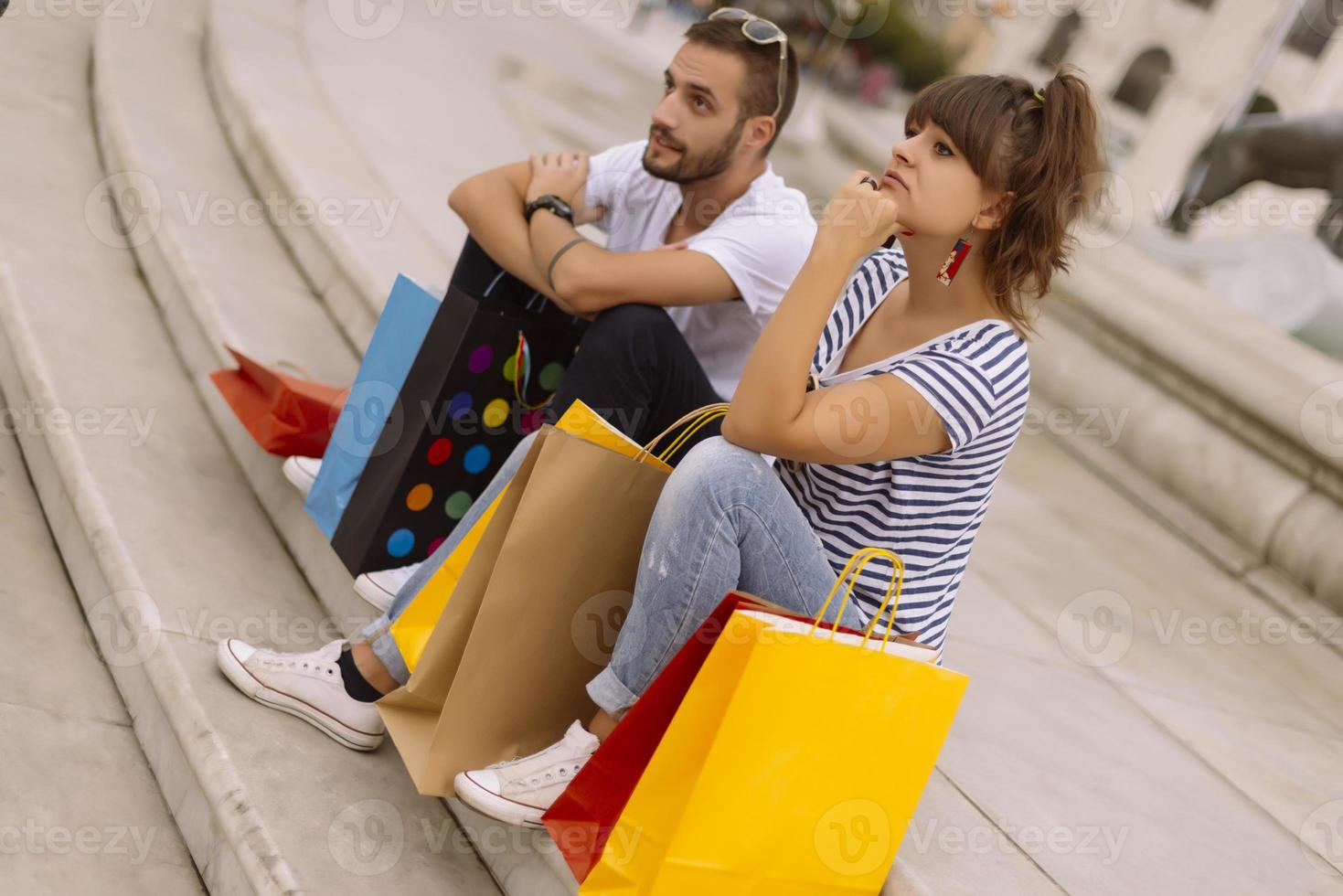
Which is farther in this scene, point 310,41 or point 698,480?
point 310,41

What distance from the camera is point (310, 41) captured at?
17.6ft

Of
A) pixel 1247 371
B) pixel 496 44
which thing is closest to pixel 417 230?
pixel 1247 371

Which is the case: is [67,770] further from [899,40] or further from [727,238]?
[899,40]

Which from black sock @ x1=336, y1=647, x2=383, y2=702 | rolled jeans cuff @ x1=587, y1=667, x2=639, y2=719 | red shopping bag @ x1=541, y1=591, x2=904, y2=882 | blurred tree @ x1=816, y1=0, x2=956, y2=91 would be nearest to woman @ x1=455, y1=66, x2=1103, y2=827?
rolled jeans cuff @ x1=587, y1=667, x2=639, y2=719

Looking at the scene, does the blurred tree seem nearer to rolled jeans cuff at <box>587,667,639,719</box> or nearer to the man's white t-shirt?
the man's white t-shirt

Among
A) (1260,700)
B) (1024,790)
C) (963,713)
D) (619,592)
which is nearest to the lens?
(619,592)

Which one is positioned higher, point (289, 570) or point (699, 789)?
point (699, 789)

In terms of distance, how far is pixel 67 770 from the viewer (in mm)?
1932

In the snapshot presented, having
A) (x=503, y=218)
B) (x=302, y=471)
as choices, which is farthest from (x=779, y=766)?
(x=302, y=471)

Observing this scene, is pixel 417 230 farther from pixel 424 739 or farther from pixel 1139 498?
pixel 1139 498

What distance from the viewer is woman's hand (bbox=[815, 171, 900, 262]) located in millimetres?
1718

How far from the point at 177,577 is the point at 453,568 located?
766 mm

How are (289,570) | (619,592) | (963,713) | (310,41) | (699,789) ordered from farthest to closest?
(310,41)
(289,570)
(963,713)
(619,592)
(699,789)

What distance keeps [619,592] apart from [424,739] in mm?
382
